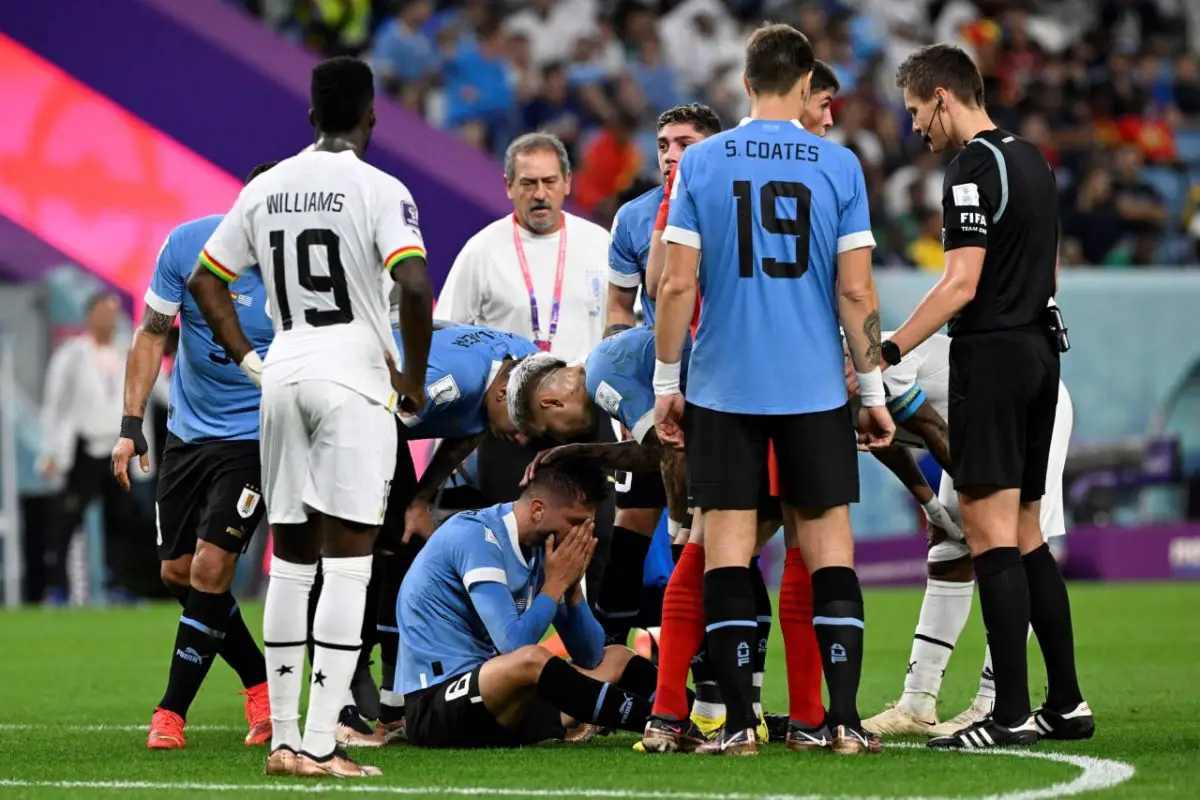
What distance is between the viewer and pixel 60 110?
14578 millimetres

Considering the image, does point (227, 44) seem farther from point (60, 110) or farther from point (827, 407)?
point (827, 407)

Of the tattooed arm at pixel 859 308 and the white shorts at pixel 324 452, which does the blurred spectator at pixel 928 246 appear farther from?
the white shorts at pixel 324 452

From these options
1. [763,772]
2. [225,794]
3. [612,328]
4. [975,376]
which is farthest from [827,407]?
[225,794]

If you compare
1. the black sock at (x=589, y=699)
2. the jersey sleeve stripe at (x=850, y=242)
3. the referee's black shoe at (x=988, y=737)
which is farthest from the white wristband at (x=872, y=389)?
the black sock at (x=589, y=699)

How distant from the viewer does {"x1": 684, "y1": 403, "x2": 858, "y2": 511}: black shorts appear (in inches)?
242

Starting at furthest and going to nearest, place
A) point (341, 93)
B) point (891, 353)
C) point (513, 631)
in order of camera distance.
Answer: point (513, 631) < point (891, 353) < point (341, 93)

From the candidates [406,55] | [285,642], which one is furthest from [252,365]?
[406,55]

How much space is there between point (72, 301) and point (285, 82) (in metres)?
2.85

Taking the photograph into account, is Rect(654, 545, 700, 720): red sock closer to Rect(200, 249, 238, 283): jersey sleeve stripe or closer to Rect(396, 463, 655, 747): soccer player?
Rect(396, 463, 655, 747): soccer player

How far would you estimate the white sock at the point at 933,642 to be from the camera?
733cm

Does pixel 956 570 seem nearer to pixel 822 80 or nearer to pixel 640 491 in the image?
pixel 640 491

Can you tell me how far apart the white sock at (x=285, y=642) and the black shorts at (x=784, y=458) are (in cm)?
132

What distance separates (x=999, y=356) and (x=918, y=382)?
86 cm

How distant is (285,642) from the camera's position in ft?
19.3
